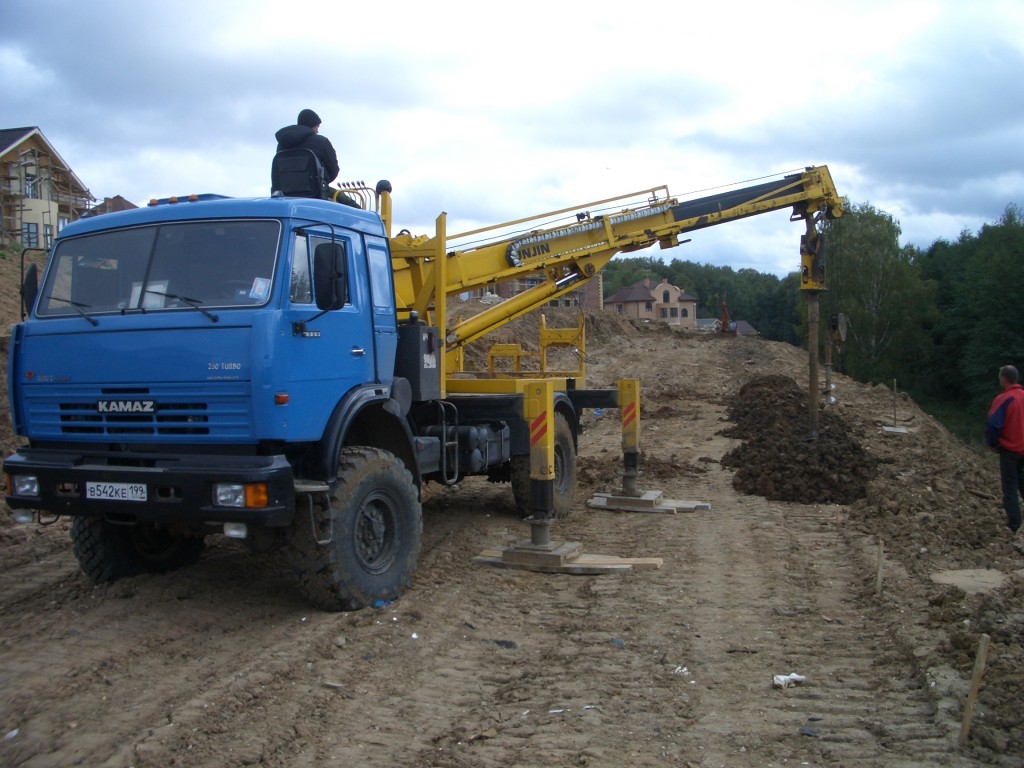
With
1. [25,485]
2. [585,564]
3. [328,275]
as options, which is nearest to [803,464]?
[585,564]

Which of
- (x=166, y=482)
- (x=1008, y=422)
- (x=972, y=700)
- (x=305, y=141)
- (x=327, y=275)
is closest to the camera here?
(x=972, y=700)

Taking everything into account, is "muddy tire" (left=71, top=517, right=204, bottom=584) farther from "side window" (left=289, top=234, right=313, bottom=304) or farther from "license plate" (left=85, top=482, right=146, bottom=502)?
"side window" (left=289, top=234, right=313, bottom=304)

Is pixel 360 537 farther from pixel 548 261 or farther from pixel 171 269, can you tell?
pixel 548 261

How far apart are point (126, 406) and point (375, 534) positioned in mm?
1966

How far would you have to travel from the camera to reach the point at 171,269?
610cm

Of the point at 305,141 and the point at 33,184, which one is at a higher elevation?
the point at 33,184

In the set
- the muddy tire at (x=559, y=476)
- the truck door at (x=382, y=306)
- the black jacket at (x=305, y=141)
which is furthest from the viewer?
the muddy tire at (x=559, y=476)

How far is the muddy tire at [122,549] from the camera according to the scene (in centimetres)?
692

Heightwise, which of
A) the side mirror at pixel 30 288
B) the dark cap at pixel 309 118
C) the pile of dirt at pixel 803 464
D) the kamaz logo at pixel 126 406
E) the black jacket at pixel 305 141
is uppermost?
the dark cap at pixel 309 118

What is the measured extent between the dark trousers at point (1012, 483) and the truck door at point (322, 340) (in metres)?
6.12

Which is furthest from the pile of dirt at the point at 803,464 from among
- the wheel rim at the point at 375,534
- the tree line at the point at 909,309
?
the tree line at the point at 909,309

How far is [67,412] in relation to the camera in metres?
6.15

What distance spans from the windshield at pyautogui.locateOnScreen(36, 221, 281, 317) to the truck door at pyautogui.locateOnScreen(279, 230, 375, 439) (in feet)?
0.80

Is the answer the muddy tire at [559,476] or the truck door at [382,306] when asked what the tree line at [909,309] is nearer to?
the muddy tire at [559,476]
